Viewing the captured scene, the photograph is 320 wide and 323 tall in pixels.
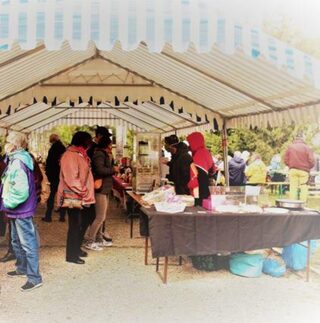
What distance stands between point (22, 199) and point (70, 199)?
97cm

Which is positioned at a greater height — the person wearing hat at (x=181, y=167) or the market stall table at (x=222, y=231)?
the person wearing hat at (x=181, y=167)

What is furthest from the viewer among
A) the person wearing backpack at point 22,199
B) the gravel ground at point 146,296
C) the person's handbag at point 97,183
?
the person's handbag at point 97,183

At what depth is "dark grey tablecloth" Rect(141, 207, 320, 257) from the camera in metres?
4.80

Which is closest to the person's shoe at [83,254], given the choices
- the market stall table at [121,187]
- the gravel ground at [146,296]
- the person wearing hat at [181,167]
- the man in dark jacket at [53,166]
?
the gravel ground at [146,296]

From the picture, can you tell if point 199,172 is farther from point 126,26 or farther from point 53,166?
point 53,166

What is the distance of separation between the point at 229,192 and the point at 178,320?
70.5 inches

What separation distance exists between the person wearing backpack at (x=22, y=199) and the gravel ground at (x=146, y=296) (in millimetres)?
302

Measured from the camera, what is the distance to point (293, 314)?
4.08m

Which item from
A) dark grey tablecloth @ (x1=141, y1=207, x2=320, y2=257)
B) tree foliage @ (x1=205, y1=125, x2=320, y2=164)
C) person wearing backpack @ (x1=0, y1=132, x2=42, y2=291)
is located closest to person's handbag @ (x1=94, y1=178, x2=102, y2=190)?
dark grey tablecloth @ (x1=141, y1=207, x2=320, y2=257)

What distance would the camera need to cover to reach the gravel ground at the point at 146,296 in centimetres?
396

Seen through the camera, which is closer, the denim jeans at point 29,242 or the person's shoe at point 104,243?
the denim jeans at point 29,242

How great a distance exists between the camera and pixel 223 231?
4.90 m

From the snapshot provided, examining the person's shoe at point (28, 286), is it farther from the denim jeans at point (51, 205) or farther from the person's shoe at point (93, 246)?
the denim jeans at point (51, 205)

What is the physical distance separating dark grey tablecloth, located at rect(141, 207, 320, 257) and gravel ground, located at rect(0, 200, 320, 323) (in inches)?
16.2
